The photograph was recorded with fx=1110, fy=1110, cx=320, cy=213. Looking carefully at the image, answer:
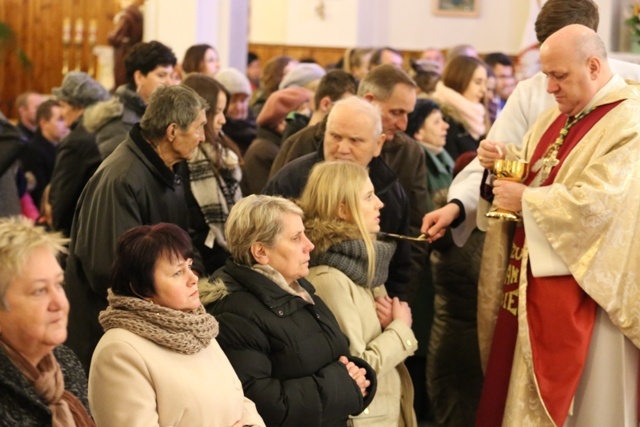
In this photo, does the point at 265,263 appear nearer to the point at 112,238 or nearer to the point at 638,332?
the point at 112,238

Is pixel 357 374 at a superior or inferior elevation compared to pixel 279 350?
inferior

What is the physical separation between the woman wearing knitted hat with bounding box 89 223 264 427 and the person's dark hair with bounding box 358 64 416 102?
2.31 m

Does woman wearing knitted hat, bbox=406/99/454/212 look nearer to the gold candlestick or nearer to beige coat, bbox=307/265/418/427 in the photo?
beige coat, bbox=307/265/418/427

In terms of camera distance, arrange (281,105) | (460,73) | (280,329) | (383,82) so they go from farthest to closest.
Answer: (460,73), (281,105), (383,82), (280,329)

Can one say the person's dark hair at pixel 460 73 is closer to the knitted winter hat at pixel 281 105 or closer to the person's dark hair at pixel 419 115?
the person's dark hair at pixel 419 115

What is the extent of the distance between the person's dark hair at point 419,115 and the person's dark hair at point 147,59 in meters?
1.44

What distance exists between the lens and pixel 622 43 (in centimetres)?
970

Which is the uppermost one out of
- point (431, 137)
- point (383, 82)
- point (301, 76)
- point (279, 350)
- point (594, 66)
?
point (594, 66)

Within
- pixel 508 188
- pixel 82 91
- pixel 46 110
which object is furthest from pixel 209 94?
pixel 46 110

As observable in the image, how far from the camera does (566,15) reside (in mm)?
4805

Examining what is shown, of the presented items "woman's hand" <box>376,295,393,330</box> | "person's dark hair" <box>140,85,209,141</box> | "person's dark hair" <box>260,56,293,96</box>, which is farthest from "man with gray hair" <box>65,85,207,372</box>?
"person's dark hair" <box>260,56,293,96</box>

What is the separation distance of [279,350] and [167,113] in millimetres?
1170

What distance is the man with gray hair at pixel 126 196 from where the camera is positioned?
4164 millimetres

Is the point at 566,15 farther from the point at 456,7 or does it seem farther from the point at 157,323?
the point at 456,7
